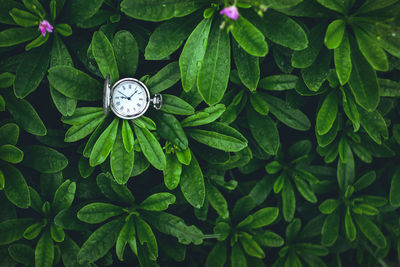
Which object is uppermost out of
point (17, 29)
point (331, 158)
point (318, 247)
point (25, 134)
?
point (17, 29)

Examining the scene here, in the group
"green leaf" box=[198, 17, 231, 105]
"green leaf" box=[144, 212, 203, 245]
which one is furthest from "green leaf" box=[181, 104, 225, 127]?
"green leaf" box=[144, 212, 203, 245]

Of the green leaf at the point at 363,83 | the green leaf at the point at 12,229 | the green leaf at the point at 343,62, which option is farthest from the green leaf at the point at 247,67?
the green leaf at the point at 12,229

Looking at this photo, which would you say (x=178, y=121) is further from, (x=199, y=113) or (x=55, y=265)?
(x=55, y=265)

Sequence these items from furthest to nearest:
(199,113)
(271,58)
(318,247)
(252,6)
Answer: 1. (318,247)
2. (271,58)
3. (199,113)
4. (252,6)

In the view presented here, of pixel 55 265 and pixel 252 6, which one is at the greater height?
pixel 252 6

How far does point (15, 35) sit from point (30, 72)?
198 millimetres

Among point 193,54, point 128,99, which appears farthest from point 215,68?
point 128,99

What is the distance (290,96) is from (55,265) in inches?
67.5

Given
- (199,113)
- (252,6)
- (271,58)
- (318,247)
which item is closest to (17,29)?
(199,113)

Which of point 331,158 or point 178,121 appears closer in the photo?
point 178,121

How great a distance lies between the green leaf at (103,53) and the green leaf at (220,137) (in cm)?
55

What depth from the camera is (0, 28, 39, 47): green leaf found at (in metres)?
1.89

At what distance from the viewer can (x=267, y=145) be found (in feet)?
7.39

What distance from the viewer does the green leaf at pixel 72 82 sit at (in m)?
1.87
